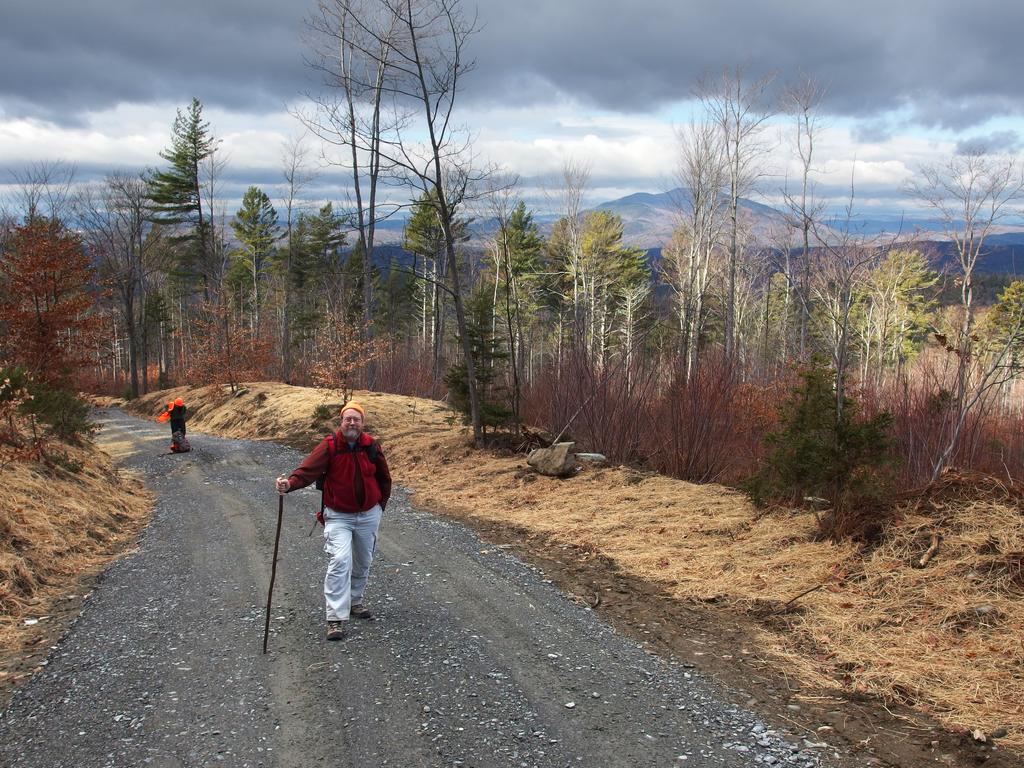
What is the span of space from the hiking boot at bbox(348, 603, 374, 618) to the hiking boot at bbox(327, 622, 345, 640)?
0.40 metres

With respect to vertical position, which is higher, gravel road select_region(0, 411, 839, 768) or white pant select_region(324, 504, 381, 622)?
white pant select_region(324, 504, 381, 622)

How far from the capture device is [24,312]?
62.7 feet

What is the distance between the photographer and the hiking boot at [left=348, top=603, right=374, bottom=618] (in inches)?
233

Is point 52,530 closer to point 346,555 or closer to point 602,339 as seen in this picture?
point 346,555

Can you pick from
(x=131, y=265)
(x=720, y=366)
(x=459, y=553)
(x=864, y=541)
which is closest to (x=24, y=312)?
(x=459, y=553)

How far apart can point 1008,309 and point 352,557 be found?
15928 mm

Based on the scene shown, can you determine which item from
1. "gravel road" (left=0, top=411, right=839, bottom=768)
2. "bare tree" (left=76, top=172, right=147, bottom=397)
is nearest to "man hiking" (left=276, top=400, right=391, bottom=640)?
"gravel road" (left=0, top=411, right=839, bottom=768)

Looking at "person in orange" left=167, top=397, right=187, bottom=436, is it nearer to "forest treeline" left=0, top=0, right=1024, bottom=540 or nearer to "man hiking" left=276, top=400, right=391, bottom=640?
"forest treeline" left=0, top=0, right=1024, bottom=540

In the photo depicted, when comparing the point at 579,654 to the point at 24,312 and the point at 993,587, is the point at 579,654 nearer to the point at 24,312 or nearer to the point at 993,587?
the point at 993,587

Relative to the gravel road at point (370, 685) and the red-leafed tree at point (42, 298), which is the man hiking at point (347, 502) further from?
the red-leafed tree at point (42, 298)

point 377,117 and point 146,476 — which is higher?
point 377,117

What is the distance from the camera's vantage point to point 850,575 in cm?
645

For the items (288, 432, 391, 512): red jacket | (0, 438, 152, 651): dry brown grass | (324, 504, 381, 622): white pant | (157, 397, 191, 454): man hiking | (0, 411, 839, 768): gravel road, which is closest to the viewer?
(0, 411, 839, 768): gravel road

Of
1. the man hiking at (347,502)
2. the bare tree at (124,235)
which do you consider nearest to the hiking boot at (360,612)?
the man hiking at (347,502)
